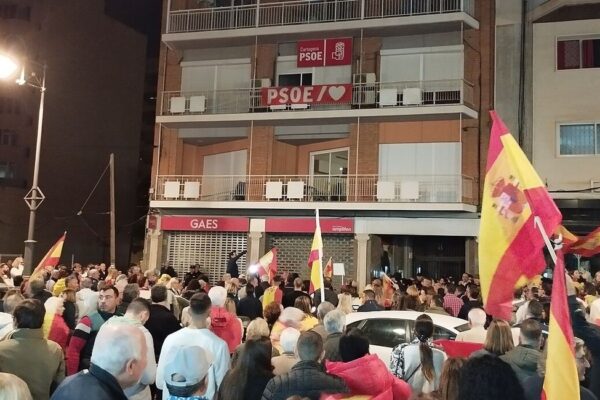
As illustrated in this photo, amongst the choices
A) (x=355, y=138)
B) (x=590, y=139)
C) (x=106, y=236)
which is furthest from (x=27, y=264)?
(x=106, y=236)

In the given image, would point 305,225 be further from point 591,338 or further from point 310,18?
point 591,338

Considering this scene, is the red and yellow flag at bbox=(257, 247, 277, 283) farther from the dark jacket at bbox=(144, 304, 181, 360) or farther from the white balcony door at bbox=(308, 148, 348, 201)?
the dark jacket at bbox=(144, 304, 181, 360)

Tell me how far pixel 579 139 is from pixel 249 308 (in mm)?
16006

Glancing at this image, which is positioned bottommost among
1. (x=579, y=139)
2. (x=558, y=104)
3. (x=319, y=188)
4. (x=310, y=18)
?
(x=319, y=188)

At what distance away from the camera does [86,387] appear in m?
3.19

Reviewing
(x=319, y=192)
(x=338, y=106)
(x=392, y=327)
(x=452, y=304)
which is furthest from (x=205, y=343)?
(x=319, y=192)

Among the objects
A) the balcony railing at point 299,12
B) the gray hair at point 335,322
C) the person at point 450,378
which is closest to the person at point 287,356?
the gray hair at point 335,322

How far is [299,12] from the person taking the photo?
2523cm

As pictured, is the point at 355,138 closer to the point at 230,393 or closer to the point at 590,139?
the point at 590,139

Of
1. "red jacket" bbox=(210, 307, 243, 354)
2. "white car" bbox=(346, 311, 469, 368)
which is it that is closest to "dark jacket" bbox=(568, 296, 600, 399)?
"red jacket" bbox=(210, 307, 243, 354)

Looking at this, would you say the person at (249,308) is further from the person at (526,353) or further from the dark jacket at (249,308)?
the person at (526,353)

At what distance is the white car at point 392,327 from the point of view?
30.0 ft

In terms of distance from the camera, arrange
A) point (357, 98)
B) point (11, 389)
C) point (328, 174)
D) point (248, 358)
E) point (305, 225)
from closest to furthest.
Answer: point (11, 389)
point (248, 358)
point (305, 225)
point (357, 98)
point (328, 174)

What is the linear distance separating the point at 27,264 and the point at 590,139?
18.7 metres
